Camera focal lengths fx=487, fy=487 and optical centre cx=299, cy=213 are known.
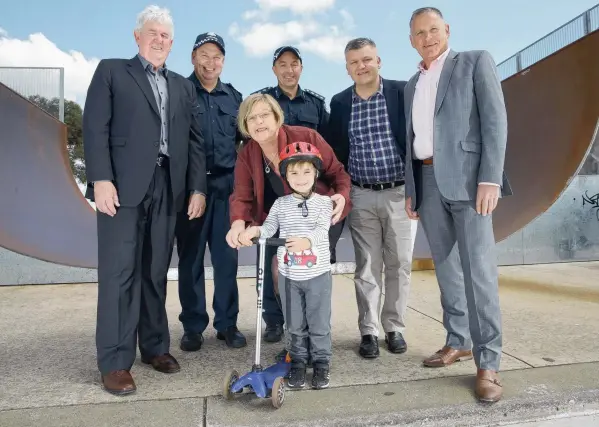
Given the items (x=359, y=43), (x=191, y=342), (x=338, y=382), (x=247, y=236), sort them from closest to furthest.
→ (x=247, y=236), (x=338, y=382), (x=359, y=43), (x=191, y=342)

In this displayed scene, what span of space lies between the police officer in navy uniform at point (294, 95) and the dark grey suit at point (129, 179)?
2.74 ft

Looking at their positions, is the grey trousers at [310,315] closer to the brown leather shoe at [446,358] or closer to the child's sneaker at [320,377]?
the child's sneaker at [320,377]

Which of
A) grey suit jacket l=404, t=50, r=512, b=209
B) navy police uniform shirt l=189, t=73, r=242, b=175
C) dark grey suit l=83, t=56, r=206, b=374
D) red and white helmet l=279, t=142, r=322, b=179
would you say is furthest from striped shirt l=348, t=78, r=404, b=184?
dark grey suit l=83, t=56, r=206, b=374

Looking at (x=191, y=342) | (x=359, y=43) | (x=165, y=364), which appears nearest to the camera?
(x=165, y=364)

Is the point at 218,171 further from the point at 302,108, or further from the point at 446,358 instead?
the point at 446,358

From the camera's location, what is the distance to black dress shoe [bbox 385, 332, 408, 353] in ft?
8.72

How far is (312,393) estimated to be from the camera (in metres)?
2.08

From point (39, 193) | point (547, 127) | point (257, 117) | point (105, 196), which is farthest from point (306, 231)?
point (547, 127)

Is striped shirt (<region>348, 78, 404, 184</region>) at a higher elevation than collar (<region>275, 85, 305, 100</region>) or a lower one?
lower

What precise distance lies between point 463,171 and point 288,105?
4.39 ft

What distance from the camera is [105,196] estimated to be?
2162mm

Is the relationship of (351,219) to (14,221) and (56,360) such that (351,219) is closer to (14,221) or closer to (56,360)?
(56,360)

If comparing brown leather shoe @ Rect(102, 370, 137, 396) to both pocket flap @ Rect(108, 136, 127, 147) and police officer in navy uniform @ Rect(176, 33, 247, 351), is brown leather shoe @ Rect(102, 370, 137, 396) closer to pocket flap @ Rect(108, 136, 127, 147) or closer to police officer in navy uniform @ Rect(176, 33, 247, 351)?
police officer in navy uniform @ Rect(176, 33, 247, 351)

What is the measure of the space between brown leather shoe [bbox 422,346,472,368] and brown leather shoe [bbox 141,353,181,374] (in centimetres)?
125
